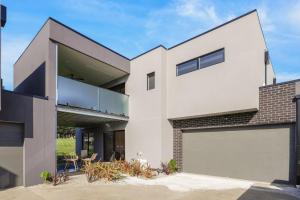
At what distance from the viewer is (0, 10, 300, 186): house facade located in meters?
9.02

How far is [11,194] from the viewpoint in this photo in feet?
24.5

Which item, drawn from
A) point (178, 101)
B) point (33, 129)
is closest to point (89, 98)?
point (33, 129)

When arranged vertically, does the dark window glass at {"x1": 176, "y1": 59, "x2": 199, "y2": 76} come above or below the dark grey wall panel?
above

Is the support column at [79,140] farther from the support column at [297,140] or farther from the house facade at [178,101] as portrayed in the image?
the support column at [297,140]

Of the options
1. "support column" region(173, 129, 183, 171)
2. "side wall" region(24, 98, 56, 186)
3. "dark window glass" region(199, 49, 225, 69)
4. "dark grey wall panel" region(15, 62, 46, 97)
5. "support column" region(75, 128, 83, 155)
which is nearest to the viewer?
"side wall" region(24, 98, 56, 186)

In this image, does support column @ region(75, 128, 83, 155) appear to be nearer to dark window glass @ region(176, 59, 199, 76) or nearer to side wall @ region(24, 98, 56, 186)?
side wall @ region(24, 98, 56, 186)

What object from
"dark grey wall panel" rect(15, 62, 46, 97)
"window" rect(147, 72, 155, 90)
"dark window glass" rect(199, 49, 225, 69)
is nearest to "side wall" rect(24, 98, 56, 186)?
"dark grey wall panel" rect(15, 62, 46, 97)

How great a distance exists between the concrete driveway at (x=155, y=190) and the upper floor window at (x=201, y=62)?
522 cm

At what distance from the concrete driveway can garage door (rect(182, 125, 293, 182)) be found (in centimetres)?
66

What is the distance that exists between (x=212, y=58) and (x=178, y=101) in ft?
8.82

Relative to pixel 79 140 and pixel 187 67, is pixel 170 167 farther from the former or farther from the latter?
pixel 79 140

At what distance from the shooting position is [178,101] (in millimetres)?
11977

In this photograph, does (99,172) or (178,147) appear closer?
(99,172)

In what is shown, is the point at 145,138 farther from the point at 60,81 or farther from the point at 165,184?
the point at 60,81
